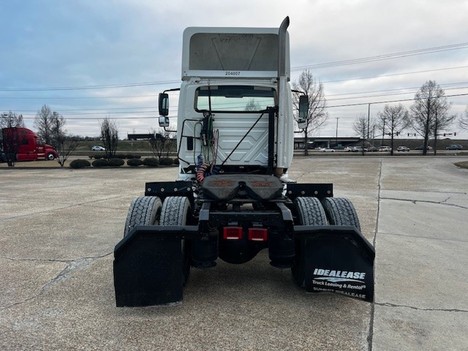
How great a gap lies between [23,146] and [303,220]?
36.2m

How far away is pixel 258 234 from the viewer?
3.37 meters

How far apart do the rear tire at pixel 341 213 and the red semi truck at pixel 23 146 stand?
102 feet

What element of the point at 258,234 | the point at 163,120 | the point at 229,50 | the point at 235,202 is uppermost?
the point at 229,50

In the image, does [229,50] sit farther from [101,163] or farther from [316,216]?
[101,163]

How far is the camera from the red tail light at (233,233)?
132 inches

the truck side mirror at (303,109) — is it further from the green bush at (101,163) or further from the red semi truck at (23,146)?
the red semi truck at (23,146)

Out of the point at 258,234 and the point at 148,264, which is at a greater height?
the point at 258,234

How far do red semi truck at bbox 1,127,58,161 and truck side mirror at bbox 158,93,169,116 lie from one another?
27627mm

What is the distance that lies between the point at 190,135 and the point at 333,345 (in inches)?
140

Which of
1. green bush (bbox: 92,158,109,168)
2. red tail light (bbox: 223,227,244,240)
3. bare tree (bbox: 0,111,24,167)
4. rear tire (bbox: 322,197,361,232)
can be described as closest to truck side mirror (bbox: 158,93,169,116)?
rear tire (bbox: 322,197,361,232)

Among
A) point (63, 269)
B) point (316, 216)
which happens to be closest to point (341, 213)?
point (316, 216)

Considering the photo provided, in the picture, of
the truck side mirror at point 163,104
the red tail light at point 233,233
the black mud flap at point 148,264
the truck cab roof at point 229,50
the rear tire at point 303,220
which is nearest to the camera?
the black mud flap at point 148,264

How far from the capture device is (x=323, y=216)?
380cm

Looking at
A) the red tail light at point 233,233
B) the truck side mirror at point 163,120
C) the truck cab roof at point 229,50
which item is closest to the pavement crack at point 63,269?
the red tail light at point 233,233
